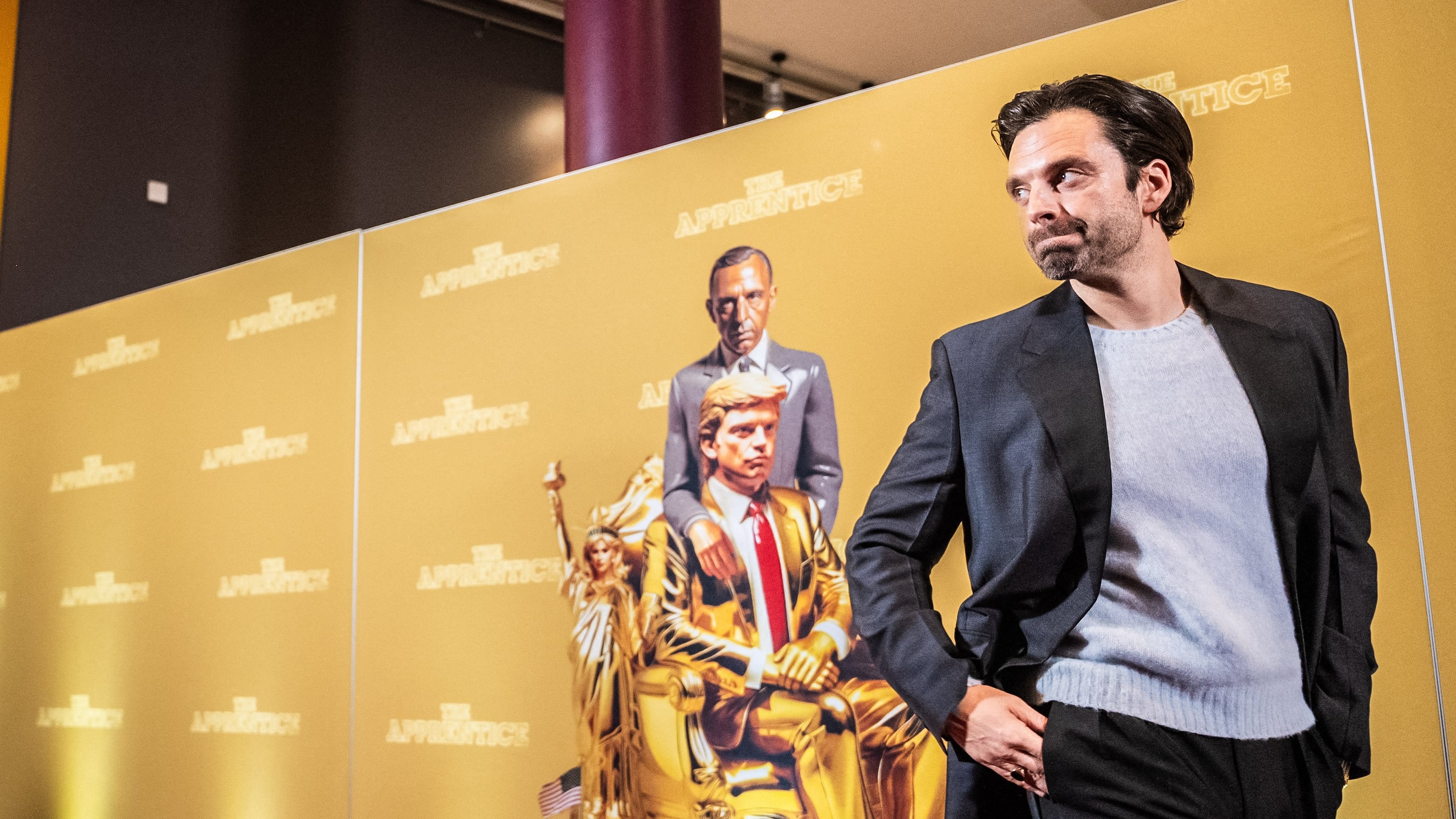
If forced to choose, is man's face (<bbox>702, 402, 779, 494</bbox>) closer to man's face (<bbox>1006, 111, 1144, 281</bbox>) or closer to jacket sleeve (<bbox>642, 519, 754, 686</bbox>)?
jacket sleeve (<bbox>642, 519, 754, 686</bbox>)

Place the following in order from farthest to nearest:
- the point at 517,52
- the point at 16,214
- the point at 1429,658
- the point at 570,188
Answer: the point at 517,52 → the point at 16,214 → the point at 570,188 → the point at 1429,658

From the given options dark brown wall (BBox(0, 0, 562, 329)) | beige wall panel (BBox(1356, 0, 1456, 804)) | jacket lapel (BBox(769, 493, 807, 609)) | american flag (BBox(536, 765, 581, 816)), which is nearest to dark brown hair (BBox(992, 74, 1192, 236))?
beige wall panel (BBox(1356, 0, 1456, 804))

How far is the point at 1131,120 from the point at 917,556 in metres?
0.84

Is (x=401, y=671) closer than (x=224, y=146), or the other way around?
(x=401, y=671)

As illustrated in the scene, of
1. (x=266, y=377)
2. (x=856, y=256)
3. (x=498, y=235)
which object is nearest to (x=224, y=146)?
(x=266, y=377)

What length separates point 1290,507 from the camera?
1.85 m

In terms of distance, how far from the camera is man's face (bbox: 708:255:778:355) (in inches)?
113

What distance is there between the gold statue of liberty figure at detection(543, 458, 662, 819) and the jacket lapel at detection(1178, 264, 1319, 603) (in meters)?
1.46

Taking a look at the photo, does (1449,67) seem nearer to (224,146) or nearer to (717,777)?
(717,777)

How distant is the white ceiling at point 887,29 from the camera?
6.78m

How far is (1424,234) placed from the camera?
6.82 feet

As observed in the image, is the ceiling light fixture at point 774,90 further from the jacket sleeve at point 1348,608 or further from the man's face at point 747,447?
the jacket sleeve at point 1348,608

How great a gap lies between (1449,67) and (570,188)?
210 centimetres

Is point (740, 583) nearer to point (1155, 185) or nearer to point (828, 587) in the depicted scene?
point (828, 587)
